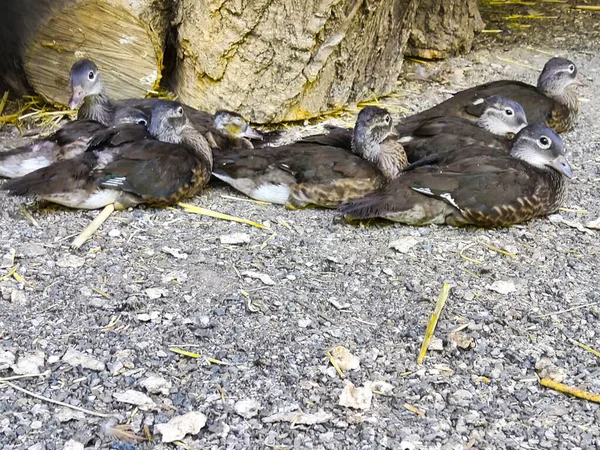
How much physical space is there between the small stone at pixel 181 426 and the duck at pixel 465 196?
69.1 inches

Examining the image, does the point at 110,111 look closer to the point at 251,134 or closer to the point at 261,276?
the point at 251,134

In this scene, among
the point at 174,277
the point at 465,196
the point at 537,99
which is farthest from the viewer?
the point at 537,99

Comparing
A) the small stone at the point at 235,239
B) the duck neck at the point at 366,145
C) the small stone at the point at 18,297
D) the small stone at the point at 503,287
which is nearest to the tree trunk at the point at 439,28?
the duck neck at the point at 366,145

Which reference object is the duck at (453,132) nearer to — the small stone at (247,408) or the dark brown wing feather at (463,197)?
the dark brown wing feather at (463,197)

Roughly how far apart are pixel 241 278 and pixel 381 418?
113 centimetres

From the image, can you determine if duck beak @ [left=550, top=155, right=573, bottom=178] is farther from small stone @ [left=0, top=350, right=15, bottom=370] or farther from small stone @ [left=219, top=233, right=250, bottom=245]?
small stone @ [left=0, top=350, right=15, bottom=370]

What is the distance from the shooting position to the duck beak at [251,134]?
5.34 m

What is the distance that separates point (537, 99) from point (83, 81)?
3149mm

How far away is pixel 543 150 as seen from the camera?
497cm

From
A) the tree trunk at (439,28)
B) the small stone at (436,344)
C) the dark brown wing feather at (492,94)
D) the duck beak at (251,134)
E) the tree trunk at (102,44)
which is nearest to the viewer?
the small stone at (436,344)

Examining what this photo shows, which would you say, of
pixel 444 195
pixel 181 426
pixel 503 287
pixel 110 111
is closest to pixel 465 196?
pixel 444 195

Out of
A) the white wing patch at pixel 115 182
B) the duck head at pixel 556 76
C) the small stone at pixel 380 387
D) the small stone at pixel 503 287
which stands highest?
the duck head at pixel 556 76

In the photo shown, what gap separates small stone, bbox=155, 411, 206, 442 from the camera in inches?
115

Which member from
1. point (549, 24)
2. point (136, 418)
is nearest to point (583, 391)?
point (136, 418)
